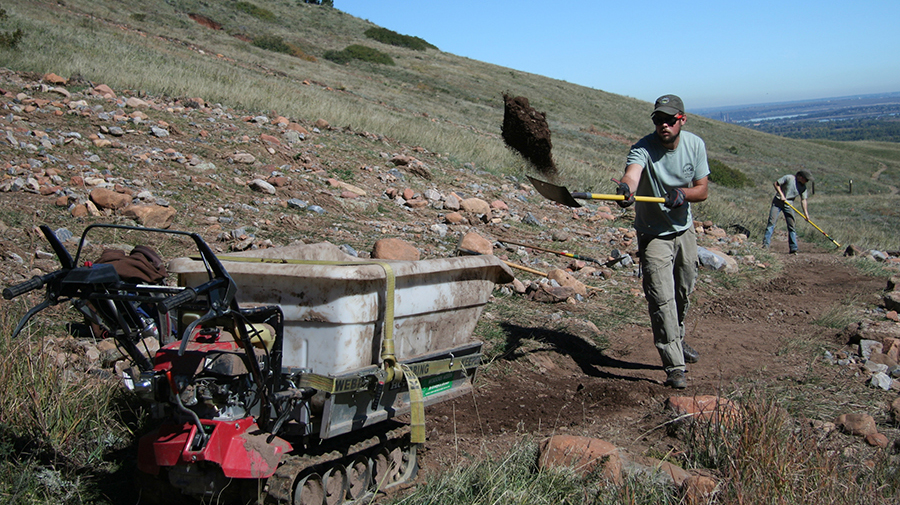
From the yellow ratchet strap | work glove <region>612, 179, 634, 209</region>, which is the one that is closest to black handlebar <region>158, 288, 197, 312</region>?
the yellow ratchet strap

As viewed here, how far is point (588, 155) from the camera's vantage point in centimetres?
2442

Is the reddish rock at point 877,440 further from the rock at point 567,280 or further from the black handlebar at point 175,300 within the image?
the black handlebar at point 175,300

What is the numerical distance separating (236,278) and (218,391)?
54 centimetres

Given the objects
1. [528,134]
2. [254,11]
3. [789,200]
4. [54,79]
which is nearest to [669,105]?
[789,200]

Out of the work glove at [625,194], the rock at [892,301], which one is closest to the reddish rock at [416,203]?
the work glove at [625,194]

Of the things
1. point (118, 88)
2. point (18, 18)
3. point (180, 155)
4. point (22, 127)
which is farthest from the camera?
point (18, 18)

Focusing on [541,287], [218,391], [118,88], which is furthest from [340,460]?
[118,88]

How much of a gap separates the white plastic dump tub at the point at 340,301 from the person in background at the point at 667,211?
1826 mm

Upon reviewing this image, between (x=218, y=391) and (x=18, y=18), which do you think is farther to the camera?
(x=18, y=18)

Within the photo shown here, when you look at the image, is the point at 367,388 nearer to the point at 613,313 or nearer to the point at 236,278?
the point at 236,278

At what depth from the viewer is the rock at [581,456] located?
2918 millimetres

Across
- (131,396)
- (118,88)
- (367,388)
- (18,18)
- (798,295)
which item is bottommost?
(798,295)

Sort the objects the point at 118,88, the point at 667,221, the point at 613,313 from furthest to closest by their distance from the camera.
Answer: the point at 118,88 < the point at 613,313 < the point at 667,221

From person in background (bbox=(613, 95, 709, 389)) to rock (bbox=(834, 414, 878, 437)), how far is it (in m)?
1.00
